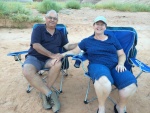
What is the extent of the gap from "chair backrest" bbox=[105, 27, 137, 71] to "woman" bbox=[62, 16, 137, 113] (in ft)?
1.06

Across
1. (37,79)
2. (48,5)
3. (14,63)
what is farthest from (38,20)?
(37,79)

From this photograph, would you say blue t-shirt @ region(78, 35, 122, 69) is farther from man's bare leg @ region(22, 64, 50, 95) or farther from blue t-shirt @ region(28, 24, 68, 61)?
man's bare leg @ region(22, 64, 50, 95)

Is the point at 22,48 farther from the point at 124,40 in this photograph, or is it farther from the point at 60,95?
the point at 124,40

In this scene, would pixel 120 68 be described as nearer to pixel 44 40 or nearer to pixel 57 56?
pixel 57 56

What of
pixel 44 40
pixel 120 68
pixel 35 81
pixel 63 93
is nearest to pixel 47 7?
pixel 44 40

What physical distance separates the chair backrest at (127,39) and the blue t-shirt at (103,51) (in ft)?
1.02

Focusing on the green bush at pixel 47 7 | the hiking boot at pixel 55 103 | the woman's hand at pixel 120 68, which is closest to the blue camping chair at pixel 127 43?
the woman's hand at pixel 120 68

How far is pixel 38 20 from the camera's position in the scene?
8586 mm

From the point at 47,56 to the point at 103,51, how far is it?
0.87 m

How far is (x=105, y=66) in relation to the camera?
329cm

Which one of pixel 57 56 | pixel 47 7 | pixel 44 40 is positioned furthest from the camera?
pixel 47 7

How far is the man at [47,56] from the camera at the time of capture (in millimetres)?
3244

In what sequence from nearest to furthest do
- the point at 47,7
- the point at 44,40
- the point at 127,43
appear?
1. the point at 44,40
2. the point at 127,43
3. the point at 47,7

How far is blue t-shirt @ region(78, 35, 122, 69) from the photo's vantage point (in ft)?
11.0
